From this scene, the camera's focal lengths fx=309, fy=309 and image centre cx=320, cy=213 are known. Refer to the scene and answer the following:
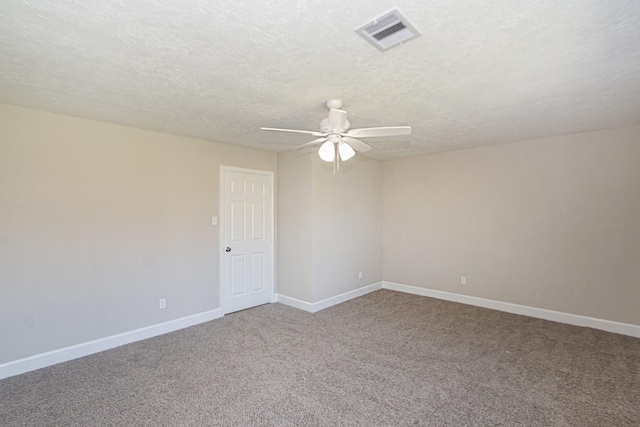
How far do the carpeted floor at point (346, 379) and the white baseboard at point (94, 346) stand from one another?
102 millimetres

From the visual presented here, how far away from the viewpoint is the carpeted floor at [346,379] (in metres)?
2.33

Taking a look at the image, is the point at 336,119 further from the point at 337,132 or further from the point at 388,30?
the point at 388,30

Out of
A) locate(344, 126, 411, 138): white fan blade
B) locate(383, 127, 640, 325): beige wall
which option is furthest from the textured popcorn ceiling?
locate(383, 127, 640, 325): beige wall

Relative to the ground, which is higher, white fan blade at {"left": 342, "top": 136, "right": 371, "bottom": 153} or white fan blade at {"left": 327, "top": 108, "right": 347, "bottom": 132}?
white fan blade at {"left": 327, "top": 108, "right": 347, "bottom": 132}

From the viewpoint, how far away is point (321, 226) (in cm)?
488

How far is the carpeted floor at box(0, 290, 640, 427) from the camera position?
2334 millimetres

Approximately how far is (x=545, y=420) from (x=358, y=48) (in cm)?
296

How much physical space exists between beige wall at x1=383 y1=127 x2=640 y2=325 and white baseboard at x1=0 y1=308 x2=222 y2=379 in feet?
12.4

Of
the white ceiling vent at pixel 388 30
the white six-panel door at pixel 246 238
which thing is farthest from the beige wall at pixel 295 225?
the white ceiling vent at pixel 388 30

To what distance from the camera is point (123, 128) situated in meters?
3.63

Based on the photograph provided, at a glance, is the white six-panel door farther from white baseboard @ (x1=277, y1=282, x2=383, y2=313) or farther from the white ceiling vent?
the white ceiling vent

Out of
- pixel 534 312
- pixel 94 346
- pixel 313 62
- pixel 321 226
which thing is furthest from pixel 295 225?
pixel 534 312

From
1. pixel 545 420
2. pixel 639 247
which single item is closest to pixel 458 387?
pixel 545 420

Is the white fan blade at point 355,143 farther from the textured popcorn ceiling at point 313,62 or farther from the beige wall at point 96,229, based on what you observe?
the beige wall at point 96,229
